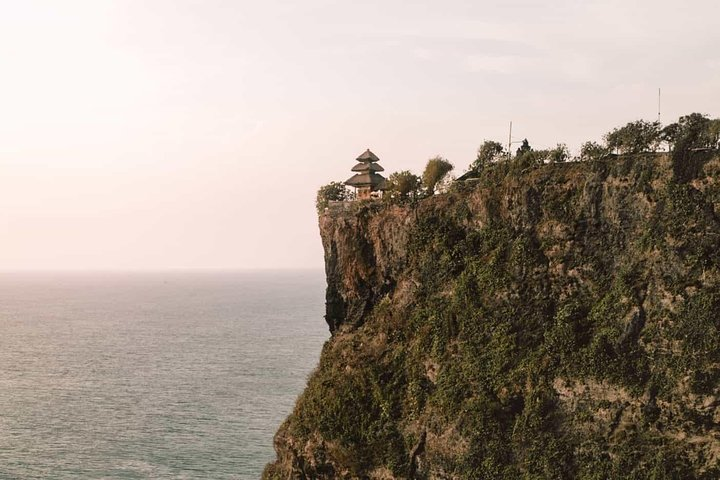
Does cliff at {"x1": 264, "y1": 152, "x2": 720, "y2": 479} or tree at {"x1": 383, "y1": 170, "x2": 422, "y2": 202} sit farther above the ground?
tree at {"x1": 383, "y1": 170, "x2": 422, "y2": 202}

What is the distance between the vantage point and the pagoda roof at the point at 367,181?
54906 mm

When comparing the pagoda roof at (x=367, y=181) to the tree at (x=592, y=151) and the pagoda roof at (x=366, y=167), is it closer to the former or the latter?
the pagoda roof at (x=366, y=167)

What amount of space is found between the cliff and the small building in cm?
434

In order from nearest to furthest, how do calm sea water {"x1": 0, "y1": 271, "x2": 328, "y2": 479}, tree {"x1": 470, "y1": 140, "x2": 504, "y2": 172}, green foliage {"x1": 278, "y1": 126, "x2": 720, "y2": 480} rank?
green foliage {"x1": 278, "y1": 126, "x2": 720, "y2": 480}, tree {"x1": 470, "y1": 140, "x2": 504, "y2": 172}, calm sea water {"x1": 0, "y1": 271, "x2": 328, "y2": 479}

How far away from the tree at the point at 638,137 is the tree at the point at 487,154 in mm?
9328

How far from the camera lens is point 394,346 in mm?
47188

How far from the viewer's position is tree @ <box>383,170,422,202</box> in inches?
1980

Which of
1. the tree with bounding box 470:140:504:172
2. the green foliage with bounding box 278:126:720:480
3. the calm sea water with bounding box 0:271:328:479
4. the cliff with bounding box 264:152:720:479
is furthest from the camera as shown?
the calm sea water with bounding box 0:271:328:479

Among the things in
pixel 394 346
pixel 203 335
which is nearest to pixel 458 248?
pixel 394 346

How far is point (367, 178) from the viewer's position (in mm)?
55000

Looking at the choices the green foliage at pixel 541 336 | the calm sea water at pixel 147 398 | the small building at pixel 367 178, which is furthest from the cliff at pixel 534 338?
the calm sea water at pixel 147 398

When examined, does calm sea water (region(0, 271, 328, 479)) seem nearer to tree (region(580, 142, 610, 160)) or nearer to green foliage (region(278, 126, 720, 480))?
green foliage (region(278, 126, 720, 480))

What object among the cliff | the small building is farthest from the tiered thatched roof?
the cliff

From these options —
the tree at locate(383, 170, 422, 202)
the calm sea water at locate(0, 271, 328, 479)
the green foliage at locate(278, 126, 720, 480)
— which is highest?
the tree at locate(383, 170, 422, 202)
